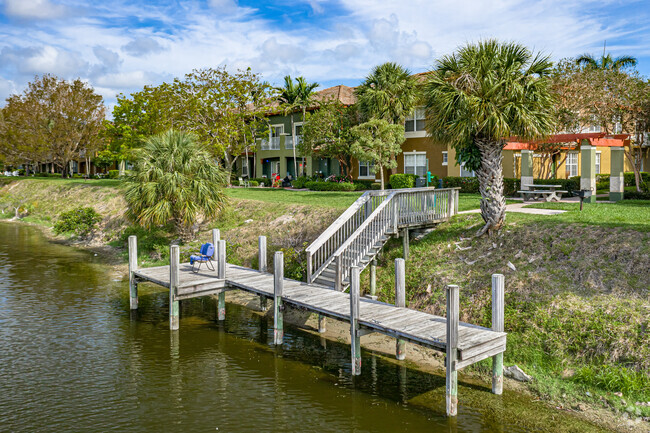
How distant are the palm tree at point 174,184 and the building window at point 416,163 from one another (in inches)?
677

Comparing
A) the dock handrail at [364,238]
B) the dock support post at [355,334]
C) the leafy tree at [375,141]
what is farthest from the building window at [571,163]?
the dock support post at [355,334]

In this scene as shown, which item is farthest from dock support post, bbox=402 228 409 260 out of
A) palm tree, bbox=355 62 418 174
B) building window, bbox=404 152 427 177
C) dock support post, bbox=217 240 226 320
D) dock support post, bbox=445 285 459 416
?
building window, bbox=404 152 427 177

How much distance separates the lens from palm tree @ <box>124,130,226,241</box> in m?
22.2

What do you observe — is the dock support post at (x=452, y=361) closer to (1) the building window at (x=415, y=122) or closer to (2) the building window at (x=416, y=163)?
(2) the building window at (x=416, y=163)

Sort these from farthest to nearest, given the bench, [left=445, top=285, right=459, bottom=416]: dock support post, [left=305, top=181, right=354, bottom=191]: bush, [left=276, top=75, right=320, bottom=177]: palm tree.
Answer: [left=276, top=75, right=320, bottom=177]: palm tree < [left=305, top=181, right=354, bottom=191]: bush < the bench < [left=445, top=285, right=459, bottom=416]: dock support post

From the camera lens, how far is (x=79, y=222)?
32.6 metres

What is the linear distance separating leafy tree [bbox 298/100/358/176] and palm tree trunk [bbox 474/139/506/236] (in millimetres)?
20318

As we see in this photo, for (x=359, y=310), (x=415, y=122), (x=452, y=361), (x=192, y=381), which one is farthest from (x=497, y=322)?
→ (x=415, y=122)

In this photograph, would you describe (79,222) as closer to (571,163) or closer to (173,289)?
(173,289)

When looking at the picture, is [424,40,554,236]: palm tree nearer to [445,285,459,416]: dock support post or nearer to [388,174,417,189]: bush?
[445,285,459,416]: dock support post

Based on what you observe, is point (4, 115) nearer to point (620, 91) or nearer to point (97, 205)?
point (97, 205)

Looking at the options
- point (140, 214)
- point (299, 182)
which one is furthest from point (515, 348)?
point (299, 182)

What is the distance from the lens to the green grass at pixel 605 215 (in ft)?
50.8

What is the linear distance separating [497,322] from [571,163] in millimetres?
27270
